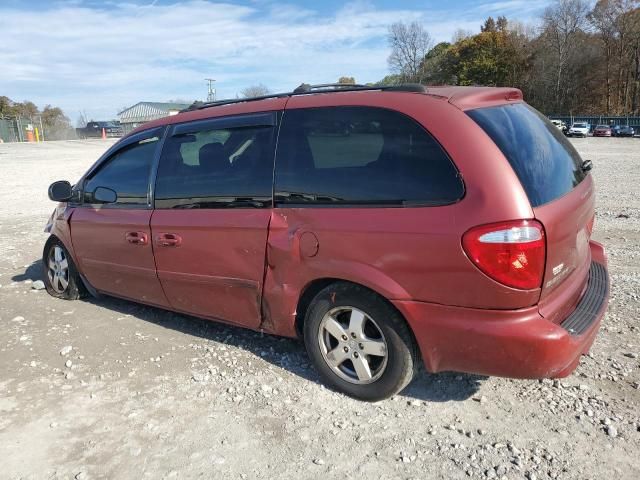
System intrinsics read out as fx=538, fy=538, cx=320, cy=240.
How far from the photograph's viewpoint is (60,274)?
541cm

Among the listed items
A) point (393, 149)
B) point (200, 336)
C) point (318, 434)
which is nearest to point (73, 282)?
point (200, 336)

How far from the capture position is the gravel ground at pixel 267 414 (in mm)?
2715

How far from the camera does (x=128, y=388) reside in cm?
358

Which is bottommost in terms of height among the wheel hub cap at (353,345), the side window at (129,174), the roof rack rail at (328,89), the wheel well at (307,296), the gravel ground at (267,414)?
the gravel ground at (267,414)

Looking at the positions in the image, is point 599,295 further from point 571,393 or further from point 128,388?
point 128,388

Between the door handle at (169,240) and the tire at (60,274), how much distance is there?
1654mm

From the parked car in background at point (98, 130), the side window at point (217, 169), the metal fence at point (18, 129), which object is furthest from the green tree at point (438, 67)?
the side window at point (217, 169)

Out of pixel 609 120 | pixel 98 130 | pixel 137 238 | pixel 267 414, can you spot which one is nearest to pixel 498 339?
pixel 267 414

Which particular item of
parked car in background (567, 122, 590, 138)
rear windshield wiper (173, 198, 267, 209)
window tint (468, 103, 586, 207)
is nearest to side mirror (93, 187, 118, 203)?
rear windshield wiper (173, 198, 267, 209)

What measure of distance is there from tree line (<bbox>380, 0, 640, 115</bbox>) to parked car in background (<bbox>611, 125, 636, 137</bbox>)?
1444 centimetres

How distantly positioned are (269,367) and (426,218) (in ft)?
5.55

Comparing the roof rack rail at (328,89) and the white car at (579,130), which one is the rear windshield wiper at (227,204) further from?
the white car at (579,130)

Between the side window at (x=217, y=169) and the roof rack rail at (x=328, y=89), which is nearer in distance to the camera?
the roof rack rail at (x=328, y=89)

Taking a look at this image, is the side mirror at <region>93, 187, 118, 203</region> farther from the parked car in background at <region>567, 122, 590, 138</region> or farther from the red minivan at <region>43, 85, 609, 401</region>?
the parked car in background at <region>567, 122, 590, 138</region>
